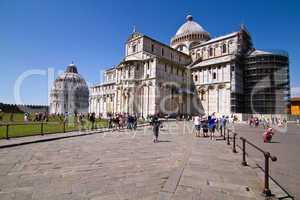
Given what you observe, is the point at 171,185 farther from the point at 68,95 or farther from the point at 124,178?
the point at 68,95

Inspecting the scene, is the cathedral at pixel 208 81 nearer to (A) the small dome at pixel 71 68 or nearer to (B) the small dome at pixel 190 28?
(B) the small dome at pixel 190 28

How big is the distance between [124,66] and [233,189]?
40.7m

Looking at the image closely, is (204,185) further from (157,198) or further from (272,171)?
(272,171)

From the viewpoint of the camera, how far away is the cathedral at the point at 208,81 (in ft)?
132

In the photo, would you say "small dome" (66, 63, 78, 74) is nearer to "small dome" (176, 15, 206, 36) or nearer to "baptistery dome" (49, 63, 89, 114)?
"baptistery dome" (49, 63, 89, 114)

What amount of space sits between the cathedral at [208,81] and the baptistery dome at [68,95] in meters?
58.8

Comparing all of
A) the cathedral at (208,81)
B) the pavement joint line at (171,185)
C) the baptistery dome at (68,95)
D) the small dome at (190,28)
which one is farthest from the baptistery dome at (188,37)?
the baptistery dome at (68,95)

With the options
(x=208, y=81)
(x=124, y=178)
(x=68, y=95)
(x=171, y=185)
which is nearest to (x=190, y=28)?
(x=208, y=81)

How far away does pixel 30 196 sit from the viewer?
364 centimetres

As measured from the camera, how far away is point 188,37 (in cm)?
5597

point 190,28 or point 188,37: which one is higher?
point 190,28

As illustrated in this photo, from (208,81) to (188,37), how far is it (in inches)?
697

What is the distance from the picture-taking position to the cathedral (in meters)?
40.4

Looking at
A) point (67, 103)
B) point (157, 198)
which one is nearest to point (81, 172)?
point (157, 198)
